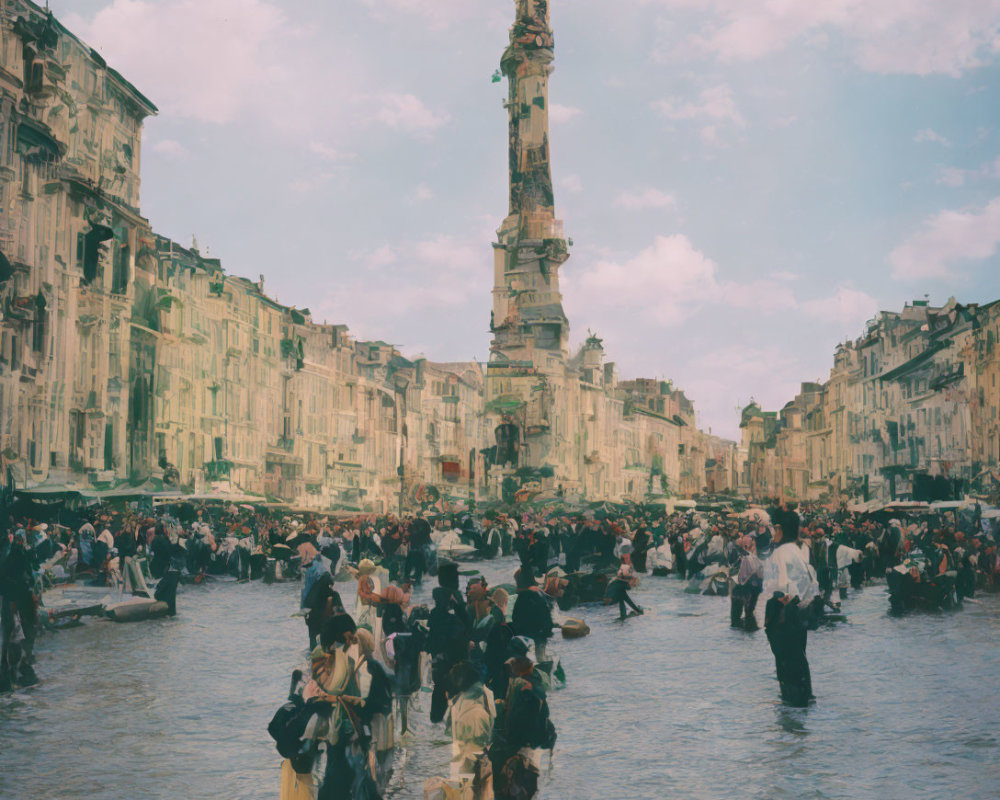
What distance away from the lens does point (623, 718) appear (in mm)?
10867

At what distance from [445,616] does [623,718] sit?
263 cm

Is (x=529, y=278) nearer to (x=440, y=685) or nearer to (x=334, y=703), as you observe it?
(x=440, y=685)

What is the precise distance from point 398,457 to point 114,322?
4037cm

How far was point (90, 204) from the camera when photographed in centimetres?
3906

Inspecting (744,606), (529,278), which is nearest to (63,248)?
(744,606)

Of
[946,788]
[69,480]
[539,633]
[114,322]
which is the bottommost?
[946,788]

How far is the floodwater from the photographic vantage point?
27.5 feet

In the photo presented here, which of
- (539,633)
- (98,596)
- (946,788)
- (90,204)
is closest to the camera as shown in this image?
(946,788)

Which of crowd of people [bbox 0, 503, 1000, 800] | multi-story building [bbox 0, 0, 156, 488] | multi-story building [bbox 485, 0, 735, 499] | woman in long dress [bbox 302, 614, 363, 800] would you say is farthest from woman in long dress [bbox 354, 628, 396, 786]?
multi-story building [bbox 485, 0, 735, 499]

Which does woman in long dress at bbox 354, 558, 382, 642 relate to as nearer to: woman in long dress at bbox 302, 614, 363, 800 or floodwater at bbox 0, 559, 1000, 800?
floodwater at bbox 0, 559, 1000, 800

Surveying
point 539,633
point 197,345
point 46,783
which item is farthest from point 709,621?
point 197,345

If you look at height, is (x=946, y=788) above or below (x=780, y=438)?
below

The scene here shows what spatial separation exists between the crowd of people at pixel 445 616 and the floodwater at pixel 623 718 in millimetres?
652

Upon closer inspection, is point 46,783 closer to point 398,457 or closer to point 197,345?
point 197,345
